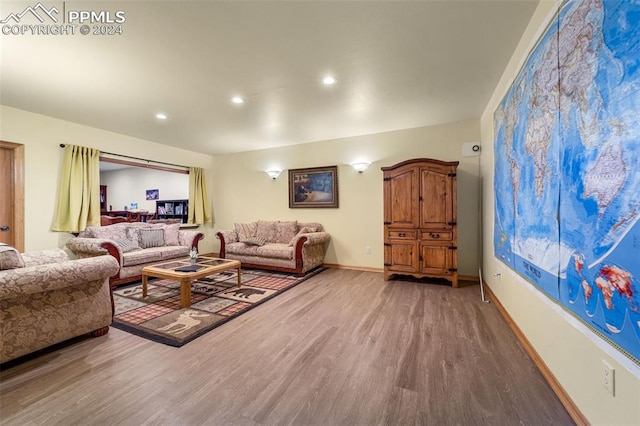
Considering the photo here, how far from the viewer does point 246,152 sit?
6.02 meters

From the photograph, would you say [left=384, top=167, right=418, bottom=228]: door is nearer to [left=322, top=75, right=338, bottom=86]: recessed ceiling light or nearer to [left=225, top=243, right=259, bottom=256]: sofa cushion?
[left=322, top=75, right=338, bottom=86]: recessed ceiling light

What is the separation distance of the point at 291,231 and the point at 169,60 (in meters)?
3.33

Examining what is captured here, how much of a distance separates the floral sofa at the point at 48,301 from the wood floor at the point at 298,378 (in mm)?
141

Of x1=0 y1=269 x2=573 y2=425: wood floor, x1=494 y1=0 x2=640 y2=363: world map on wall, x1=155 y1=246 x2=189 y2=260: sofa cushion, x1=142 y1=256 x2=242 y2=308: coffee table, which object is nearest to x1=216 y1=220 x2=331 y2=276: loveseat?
x1=155 y1=246 x2=189 y2=260: sofa cushion

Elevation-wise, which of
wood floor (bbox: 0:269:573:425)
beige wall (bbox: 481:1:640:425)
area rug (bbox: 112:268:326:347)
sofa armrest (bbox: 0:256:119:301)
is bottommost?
wood floor (bbox: 0:269:573:425)

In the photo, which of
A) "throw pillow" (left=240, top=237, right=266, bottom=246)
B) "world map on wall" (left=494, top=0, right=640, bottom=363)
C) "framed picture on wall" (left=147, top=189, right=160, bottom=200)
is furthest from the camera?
"framed picture on wall" (left=147, top=189, right=160, bottom=200)

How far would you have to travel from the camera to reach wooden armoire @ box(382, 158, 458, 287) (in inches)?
143

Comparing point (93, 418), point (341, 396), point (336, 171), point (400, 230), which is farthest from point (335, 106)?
point (93, 418)

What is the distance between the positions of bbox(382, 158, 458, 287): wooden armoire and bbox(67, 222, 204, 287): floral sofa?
3.69m

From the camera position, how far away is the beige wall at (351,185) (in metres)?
4.04

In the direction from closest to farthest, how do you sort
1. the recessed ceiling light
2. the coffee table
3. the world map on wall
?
the world map on wall → the recessed ceiling light → the coffee table

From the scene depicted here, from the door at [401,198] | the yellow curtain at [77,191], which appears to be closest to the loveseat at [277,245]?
the door at [401,198]

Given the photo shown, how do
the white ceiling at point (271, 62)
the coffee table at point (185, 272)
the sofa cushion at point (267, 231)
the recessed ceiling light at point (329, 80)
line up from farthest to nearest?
the sofa cushion at point (267, 231) → the coffee table at point (185, 272) → the recessed ceiling light at point (329, 80) → the white ceiling at point (271, 62)

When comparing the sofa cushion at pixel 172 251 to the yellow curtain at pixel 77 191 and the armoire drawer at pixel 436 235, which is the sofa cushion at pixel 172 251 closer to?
the yellow curtain at pixel 77 191
